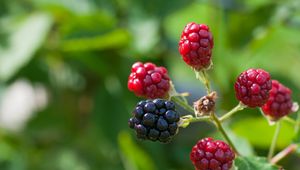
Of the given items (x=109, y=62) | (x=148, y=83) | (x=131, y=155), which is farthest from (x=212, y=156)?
(x=109, y=62)

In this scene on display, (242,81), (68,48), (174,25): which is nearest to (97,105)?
(68,48)

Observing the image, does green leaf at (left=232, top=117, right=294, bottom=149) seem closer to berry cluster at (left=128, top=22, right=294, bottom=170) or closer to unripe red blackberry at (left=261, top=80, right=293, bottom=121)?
unripe red blackberry at (left=261, top=80, right=293, bottom=121)

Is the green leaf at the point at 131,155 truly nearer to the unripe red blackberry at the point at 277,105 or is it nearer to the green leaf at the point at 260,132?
the green leaf at the point at 260,132

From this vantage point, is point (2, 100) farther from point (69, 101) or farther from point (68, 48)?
point (68, 48)

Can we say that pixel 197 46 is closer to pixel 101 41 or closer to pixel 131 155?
pixel 131 155

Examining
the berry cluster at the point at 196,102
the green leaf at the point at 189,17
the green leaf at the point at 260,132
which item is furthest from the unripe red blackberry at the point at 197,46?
the green leaf at the point at 189,17

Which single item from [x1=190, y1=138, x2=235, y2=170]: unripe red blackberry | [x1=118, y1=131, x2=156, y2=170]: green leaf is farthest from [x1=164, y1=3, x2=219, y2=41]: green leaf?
[x1=190, y1=138, x2=235, y2=170]: unripe red blackberry
